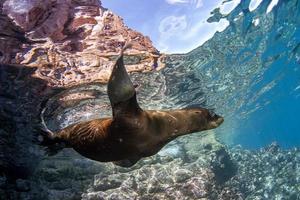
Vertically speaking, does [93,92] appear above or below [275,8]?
below

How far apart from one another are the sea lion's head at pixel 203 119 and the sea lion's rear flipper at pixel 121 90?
1.31 m

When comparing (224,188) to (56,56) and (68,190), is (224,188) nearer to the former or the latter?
(68,190)

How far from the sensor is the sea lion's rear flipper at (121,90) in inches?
195

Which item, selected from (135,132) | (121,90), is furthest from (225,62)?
(121,90)

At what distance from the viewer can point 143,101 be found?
18234 mm

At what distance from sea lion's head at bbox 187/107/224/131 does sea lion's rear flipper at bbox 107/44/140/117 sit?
4.29 feet

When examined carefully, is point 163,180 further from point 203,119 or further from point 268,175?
point 203,119

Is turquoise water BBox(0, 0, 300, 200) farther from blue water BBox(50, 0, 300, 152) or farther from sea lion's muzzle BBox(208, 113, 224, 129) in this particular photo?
sea lion's muzzle BBox(208, 113, 224, 129)

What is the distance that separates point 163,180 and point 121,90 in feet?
42.5

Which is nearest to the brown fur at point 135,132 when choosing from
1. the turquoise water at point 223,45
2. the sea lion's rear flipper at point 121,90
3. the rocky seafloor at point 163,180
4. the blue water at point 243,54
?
the sea lion's rear flipper at point 121,90

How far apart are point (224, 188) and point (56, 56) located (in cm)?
1229

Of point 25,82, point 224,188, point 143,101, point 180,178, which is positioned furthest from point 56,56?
point 224,188

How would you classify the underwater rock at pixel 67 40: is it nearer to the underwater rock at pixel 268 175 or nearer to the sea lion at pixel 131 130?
the sea lion at pixel 131 130

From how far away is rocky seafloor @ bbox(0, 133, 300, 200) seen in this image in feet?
53.6
